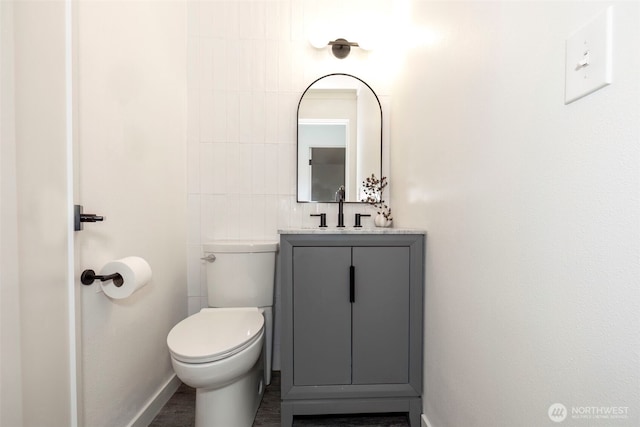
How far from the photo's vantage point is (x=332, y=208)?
202cm

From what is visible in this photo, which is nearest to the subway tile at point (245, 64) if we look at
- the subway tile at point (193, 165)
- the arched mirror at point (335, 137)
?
the arched mirror at point (335, 137)

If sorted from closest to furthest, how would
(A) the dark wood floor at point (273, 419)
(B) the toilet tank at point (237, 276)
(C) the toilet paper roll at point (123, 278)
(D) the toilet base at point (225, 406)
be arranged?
(C) the toilet paper roll at point (123, 278), (D) the toilet base at point (225, 406), (A) the dark wood floor at point (273, 419), (B) the toilet tank at point (237, 276)

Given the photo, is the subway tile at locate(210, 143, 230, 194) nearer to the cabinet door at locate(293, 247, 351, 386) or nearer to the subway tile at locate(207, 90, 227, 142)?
the subway tile at locate(207, 90, 227, 142)

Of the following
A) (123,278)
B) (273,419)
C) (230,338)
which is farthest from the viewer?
(273,419)

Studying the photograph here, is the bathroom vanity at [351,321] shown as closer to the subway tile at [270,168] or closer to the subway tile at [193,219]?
the subway tile at [270,168]

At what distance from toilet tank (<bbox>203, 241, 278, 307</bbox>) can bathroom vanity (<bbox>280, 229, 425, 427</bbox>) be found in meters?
0.40

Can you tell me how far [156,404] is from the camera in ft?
5.09

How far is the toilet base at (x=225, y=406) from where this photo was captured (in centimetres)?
132

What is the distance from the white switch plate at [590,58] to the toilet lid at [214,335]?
1267 mm

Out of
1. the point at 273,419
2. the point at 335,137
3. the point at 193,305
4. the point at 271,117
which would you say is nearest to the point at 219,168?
the point at 271,117

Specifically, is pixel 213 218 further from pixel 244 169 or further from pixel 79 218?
pixel 79 218

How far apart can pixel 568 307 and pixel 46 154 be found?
3.72 feet

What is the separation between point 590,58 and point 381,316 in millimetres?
1136

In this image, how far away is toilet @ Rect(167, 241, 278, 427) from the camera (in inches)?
46.8
